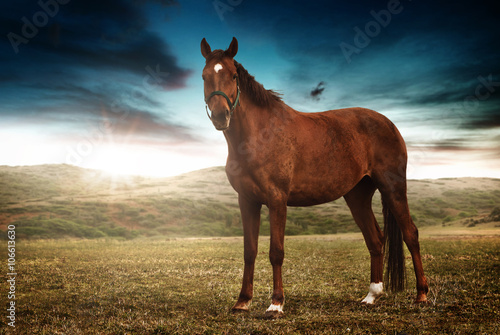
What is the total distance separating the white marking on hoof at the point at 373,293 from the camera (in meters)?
6.63

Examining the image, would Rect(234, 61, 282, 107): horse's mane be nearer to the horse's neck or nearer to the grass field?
the horse's neck

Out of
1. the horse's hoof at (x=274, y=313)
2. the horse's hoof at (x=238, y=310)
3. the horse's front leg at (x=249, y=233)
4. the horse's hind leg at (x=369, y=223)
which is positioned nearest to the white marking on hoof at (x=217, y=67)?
the horse's front leg at (x=249, y=233)

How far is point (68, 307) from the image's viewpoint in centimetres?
634

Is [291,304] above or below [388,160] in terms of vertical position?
below

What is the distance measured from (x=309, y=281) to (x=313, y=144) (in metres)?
3.89

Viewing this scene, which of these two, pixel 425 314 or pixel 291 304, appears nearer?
pixel 425 314

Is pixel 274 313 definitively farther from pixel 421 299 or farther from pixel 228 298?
pixel 421 299

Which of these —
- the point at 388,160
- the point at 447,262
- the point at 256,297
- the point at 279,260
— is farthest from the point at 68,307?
the point at 447,262

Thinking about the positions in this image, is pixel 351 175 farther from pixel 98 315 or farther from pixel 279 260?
pixel 98 315

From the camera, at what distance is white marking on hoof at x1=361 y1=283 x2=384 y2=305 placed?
21.7ft

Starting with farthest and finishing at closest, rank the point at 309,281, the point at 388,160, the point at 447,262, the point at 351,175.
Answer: the point at 447,262, the point at 309,281, the point at 388,160, the point at 351,175

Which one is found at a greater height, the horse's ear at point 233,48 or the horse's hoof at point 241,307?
the horse's ear at point 233,48

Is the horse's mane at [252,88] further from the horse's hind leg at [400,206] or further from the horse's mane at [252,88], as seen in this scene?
the horse's hind leg at [400,206]

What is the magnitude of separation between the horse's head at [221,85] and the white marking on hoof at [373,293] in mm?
4310
